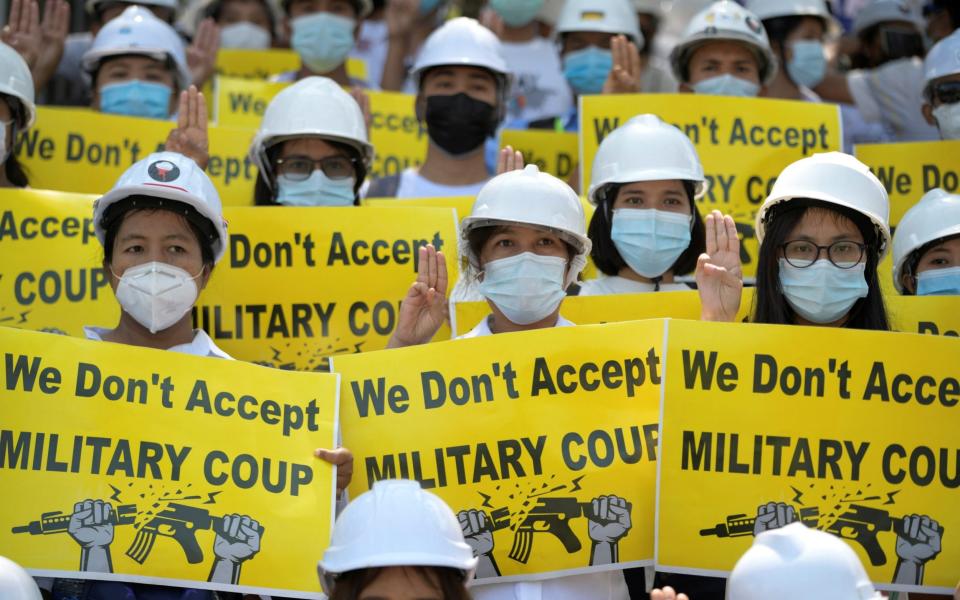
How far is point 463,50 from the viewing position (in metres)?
9.64

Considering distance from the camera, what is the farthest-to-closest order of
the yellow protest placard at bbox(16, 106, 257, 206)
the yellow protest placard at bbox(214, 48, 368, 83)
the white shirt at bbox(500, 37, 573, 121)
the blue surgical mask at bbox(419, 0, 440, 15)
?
the blue surgical mask at bbox(419, 0, 440, 15) < the yellow protest placard at bbox(214, 48, 368, 83) < the white shirt at bbox(500, 37, 573, 121) < the yellow protest placard at bbox(16, 106, 257, 206)

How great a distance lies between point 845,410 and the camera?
20.3 ft

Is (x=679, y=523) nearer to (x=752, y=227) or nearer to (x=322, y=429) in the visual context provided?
(x=322, y=429)

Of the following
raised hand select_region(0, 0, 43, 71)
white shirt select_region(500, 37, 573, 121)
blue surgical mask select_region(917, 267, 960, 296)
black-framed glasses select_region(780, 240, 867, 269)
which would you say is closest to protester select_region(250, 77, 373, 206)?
raised hand select_region(0, 0, 43, 71)

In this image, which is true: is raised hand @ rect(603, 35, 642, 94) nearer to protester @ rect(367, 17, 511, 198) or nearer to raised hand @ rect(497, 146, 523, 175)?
protester @ rect(367, 17, 511, 198)

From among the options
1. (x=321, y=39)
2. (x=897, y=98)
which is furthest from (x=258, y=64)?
(x=897, y=98)

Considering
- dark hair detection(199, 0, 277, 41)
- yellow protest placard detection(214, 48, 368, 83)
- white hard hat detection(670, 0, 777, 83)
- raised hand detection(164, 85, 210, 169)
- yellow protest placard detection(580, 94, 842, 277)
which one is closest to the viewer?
raised hand detection(164, 85, 210, 169)

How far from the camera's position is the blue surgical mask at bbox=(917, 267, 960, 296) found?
24.6 feet

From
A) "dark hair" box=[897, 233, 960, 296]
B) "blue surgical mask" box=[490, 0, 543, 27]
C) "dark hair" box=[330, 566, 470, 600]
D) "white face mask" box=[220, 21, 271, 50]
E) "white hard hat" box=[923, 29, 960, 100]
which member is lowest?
"dark hair" box=[330, 566, 470, 600]

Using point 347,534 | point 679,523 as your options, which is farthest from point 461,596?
point 679,523

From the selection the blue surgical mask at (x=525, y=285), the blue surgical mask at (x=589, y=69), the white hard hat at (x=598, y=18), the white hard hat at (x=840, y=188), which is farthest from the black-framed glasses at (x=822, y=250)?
the white hard hat at (x=598, y=18)

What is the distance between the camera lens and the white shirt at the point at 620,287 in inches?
307

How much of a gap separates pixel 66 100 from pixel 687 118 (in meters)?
6.51

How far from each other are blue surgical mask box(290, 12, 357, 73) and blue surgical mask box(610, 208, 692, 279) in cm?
392
